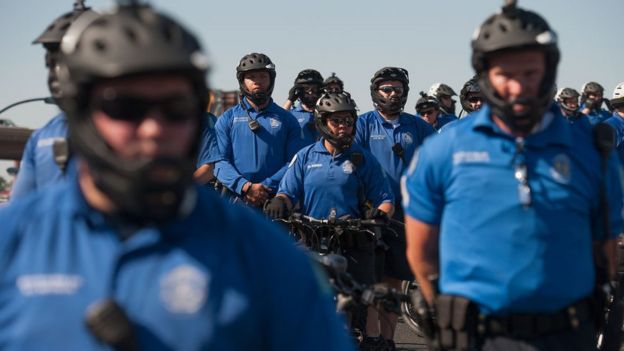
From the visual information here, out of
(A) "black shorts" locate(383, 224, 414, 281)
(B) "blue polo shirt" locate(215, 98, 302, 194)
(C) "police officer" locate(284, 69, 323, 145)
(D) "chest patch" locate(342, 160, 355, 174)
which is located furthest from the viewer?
(C) "police officer" locate(284, 69, 323, 145)

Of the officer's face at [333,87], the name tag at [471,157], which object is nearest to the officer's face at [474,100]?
the officer's face at [333,87]

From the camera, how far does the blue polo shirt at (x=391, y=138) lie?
11875 millimetres

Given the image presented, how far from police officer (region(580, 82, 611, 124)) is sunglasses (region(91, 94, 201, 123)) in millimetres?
14747

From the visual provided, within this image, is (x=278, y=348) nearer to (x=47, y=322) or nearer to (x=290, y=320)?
(x=290, y=320)

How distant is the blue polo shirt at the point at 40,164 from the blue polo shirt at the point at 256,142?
18.2ft

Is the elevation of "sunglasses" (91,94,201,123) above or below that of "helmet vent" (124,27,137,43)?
below

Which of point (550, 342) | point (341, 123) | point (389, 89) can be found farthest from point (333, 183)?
point (550, 342)

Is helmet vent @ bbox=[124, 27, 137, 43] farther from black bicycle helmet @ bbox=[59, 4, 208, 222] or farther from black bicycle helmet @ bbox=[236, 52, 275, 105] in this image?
black bicycle helmet @ bbox=[236, 52, 275, 105]

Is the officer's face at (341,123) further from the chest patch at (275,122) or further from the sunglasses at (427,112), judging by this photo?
the sunglasses at (427,112)

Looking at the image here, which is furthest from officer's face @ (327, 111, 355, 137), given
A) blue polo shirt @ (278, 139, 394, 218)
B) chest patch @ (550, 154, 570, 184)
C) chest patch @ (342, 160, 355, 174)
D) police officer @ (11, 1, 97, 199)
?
chest patch @ (550, 154, 570, 184)

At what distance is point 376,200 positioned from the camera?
10469mm

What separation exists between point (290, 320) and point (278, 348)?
0.26ft

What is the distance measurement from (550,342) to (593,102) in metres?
13.8

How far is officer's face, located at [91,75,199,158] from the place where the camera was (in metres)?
2.86
